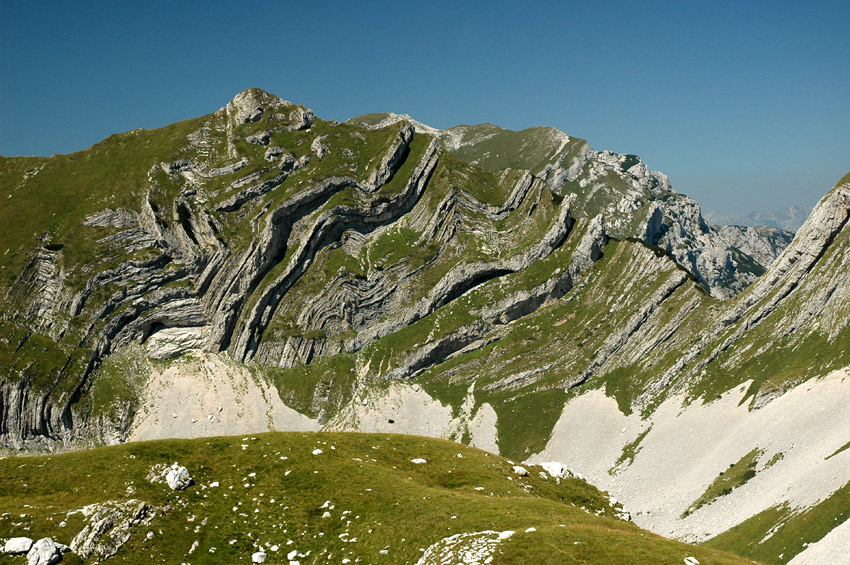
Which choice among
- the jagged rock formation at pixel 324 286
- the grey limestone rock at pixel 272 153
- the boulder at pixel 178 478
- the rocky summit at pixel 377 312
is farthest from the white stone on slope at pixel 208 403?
the boulder at pixel 178 478

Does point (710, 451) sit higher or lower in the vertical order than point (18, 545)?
lower

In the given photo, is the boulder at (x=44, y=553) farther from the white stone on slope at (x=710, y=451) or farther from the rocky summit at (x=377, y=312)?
the rocky summit at (x=377, y=312)

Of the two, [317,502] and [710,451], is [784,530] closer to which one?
[710,451]

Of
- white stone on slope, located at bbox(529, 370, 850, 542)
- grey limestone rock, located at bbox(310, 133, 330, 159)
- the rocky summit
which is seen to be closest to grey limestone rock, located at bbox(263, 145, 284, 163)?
the rocky summit

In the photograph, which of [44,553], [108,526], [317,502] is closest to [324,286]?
[317,502]

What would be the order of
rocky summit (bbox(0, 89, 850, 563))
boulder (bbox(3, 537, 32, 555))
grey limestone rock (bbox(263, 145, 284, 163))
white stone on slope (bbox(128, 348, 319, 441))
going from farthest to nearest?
grey limestone rock (bbox(263, 145, 284, 163)) → white stone on slope (bbox(128, 348, 319, 441)) → rocky summit (bbox(0, 89, 850, 563)) → boulder (bbox(3, 537, 32, 555))

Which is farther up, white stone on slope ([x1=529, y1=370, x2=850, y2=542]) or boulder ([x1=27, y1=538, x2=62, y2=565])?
boulder ([x1=27, y1=538, x2=62, y2=565])

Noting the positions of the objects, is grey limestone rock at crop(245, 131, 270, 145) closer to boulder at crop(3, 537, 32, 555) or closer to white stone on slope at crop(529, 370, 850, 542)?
white stone on slope at crop(529, 370, 850, 542)
